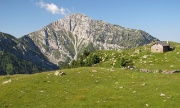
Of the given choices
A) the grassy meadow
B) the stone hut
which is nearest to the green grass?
the grassy meadow

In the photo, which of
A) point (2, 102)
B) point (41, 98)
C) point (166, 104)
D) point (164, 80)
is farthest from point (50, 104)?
point (164, 80)

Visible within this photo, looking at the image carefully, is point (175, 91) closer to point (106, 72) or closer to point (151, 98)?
point (151, 98)

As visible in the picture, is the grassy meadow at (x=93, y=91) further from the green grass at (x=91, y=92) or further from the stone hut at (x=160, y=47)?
the stone hut at (x=160, y=47)

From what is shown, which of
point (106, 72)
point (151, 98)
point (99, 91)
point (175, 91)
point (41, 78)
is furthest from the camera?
point (106, 72)

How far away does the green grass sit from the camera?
40.8m

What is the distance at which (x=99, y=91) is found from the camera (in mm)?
47844

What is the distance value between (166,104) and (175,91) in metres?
6.97

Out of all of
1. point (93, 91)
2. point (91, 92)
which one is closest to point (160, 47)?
point (93, 91)

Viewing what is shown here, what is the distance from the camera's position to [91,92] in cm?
4750

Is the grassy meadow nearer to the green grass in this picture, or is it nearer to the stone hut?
the green grass

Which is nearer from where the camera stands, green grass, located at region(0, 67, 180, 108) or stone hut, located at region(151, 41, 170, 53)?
green grass, located at region(0, 67, 180, 108)

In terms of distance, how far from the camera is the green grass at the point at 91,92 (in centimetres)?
4075

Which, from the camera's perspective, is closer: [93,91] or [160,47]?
[93,91]

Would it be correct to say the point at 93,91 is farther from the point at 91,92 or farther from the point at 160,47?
the point at 160,47
